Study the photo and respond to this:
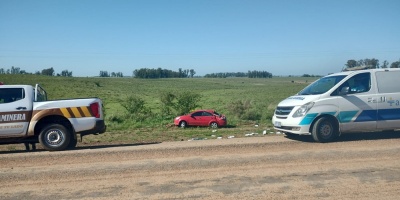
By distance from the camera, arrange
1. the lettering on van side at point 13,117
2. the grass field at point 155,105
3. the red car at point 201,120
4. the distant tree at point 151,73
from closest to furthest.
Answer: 1. the lettering on van side at point 13,117
2. the grass field at point 155,105
3. the red car at point 201,120
4. the distant tree at point 151,73

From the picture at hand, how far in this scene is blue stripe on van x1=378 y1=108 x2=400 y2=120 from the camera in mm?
8467

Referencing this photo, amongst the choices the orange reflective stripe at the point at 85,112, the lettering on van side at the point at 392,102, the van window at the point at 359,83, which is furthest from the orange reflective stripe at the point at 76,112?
the lettering on van side at the point at 392,102

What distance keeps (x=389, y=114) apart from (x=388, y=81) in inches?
36.5

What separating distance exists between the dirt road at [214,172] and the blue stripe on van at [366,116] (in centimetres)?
87

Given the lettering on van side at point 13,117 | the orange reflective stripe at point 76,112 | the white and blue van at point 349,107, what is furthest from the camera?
the orange reflective stripe at point 76,112

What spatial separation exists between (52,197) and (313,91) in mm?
7198

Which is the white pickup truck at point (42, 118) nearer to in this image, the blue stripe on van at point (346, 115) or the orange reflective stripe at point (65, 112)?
the orange reflective stripe at point (65, 112)

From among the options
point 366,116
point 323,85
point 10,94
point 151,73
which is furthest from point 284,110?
point 151,73

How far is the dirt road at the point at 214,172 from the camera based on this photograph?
4.62 m

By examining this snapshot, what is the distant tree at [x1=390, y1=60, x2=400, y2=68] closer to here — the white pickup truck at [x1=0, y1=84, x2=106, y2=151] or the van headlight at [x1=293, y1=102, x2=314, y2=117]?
the van headlight at [x1=293, y1=102, x2=314, y2=117]

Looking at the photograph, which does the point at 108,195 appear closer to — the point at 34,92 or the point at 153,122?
the point at 34,92

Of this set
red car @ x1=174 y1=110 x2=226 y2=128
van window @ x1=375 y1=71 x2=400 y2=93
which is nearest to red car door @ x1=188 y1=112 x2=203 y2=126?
red car @ x1=174 y1=110 x2=226 y2=128

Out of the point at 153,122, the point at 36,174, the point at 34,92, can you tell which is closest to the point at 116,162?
the point at 36,174

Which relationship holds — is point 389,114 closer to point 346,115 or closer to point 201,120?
point 346,115
